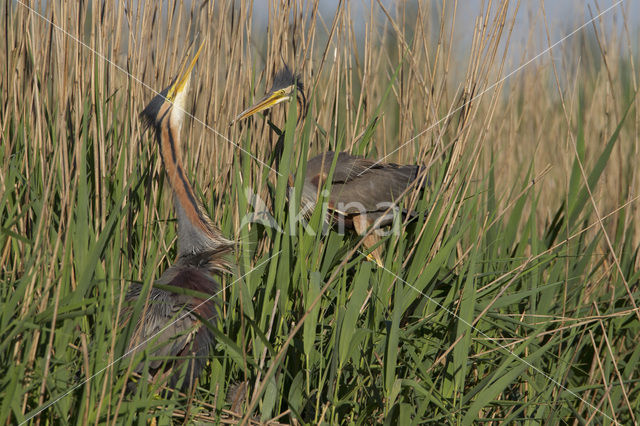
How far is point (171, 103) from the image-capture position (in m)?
2.02

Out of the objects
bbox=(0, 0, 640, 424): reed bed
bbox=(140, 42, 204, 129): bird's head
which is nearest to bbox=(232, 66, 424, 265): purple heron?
bbox=(0, 0, 640, 424): reed bed

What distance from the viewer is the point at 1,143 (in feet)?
6.66

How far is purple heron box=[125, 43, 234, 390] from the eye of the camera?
1761 millimetres

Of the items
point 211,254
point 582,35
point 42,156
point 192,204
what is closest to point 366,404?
point 211,254

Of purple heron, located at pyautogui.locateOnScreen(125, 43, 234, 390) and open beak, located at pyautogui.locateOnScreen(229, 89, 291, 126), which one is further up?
open beak, located at pyautogui.locateOnScreen(229, 89, 291, 126)

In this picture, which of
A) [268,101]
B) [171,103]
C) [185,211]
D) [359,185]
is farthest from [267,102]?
[359,185]

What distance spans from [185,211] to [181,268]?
0.18 meters

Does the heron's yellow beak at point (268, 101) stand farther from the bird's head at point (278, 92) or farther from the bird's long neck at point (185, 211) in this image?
the bird's long neck at point (185, 211)

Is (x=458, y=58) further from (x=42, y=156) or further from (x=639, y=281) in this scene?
(x=42, y=156)

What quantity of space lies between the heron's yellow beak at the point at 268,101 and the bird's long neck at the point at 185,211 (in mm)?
224

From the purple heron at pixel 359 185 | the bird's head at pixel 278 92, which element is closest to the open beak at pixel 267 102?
the bird's head at pixel 278 92

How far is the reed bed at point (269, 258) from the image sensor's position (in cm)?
155

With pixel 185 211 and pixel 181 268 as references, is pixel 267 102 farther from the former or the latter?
pixel 181 268

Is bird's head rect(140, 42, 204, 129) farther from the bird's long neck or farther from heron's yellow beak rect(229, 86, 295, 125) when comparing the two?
heron's yellow beak rect(229, 86, 295, 125)
